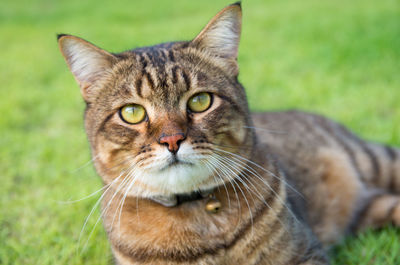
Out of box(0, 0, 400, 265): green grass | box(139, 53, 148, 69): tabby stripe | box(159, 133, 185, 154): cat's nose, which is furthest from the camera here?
box(0, 0, 400, 265): green grass

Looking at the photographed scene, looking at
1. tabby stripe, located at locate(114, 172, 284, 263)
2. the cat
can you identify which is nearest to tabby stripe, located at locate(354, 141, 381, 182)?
the cat

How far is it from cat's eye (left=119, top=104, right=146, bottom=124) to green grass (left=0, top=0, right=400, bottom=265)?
102 cm

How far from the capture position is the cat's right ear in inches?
74.7

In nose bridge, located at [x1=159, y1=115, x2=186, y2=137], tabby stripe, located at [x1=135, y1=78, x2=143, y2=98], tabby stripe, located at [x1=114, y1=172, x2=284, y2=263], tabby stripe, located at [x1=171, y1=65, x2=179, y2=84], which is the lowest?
tabby stripe, located at [x1=114, y1=172, x2=284, y2=263]

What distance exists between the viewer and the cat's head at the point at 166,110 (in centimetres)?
166

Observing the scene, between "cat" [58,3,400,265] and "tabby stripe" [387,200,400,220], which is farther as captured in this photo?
"tabby stripe" [387,200,400,220]

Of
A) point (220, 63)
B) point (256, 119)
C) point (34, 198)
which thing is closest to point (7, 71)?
point (34, 198)

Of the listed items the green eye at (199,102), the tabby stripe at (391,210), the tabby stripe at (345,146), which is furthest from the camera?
the tabby stripe at (345,146)

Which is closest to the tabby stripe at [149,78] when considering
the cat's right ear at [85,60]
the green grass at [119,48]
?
the cat's right ear at [85,60]

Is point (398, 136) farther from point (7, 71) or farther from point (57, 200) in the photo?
point (7, 71)

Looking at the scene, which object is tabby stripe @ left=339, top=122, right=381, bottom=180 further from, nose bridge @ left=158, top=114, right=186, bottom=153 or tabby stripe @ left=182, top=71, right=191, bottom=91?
nose bridge @ left=158, top=114, right=186, bottom=153

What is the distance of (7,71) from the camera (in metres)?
6.71

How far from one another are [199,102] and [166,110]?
189mm

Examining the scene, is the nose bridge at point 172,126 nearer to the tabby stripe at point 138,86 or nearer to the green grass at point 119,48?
the tabby stripe at point 138,86
